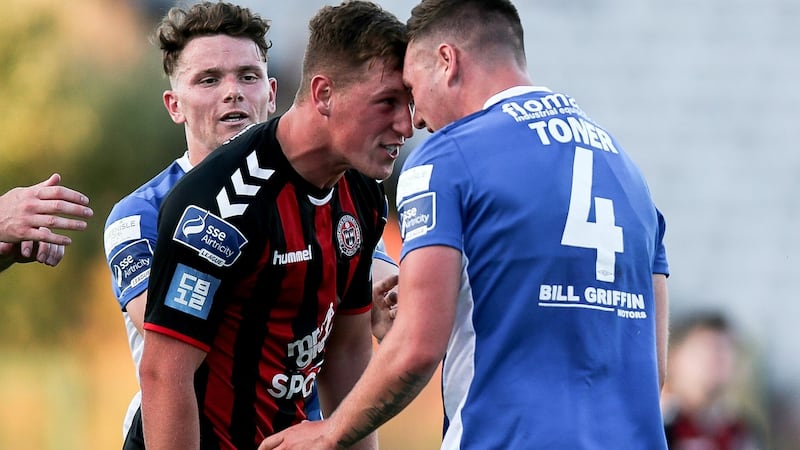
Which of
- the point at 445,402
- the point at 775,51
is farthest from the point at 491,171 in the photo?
the point at 775,51

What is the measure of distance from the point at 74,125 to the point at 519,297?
5643mm

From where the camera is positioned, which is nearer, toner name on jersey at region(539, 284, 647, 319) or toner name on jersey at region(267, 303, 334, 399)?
toner name on jersey at region(539, 284, 647, 319)

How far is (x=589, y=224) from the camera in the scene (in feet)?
8.26

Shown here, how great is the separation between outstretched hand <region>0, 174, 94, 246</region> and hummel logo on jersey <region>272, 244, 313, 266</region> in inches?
24.3

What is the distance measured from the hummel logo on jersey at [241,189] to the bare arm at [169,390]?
357 mm

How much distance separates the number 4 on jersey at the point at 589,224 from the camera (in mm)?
2498

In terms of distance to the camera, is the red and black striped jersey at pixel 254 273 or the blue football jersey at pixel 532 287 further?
the red and black striped jersey at pixel 254 273

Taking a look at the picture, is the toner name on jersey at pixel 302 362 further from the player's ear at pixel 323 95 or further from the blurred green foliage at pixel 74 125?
the blurred green foliage at pixel 74 125

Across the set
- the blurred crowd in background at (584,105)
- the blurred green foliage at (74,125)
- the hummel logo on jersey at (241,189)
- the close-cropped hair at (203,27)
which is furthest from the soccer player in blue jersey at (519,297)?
the blurred green foliage at (74,125)

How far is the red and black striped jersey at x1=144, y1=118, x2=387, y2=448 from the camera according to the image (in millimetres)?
2791

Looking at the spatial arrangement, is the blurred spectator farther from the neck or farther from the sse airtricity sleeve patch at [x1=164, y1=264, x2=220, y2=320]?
Result: the sse airtricity sleeve patch at [x1=164, y1=264, x2=220, y2=320]

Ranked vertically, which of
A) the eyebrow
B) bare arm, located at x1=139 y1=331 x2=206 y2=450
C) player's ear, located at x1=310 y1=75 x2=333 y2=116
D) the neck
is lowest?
bare arm, located at x1=139 y1=331 x2=206 y2=450

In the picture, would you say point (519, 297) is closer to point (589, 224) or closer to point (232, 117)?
point (589, 224)

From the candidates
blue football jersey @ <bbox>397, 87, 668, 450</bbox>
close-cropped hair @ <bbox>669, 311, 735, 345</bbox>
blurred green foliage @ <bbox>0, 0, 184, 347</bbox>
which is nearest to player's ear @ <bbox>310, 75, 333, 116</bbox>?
blue football jersey @ <bbox>397, 87, 668, 450</bbox>
